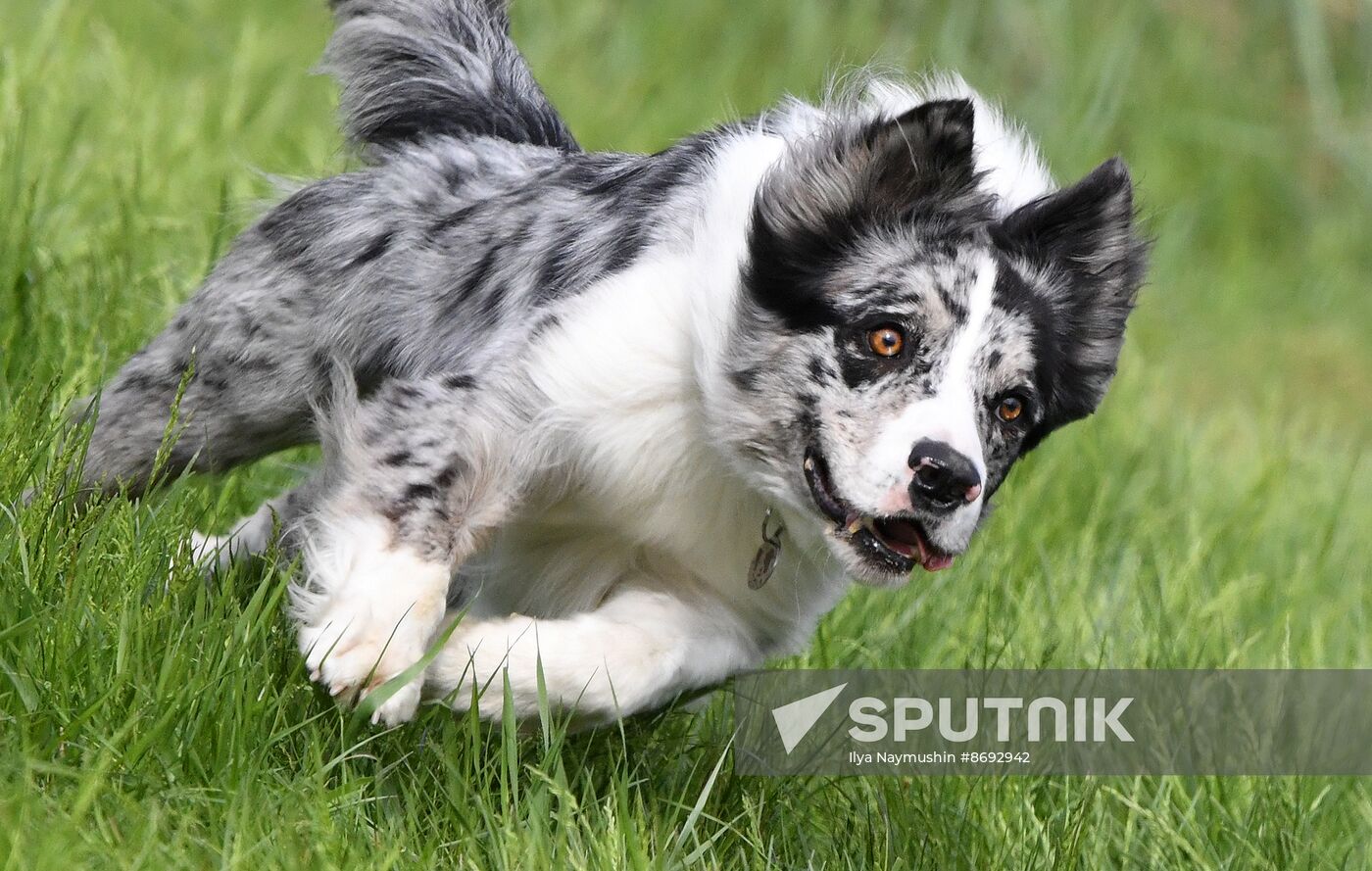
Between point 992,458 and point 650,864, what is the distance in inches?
40.5

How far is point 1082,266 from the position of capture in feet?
11.6

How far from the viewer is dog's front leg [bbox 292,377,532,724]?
9.91 feet

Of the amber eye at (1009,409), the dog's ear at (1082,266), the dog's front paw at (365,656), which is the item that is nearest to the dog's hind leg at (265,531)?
the dog's front paw at (365,656)

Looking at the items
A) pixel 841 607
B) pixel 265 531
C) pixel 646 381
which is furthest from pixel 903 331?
pixel 265 531

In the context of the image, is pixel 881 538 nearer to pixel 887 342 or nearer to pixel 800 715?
pixel 887 342

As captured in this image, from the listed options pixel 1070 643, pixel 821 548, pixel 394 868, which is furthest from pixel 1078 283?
pixel 394 868

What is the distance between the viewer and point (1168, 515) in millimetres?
5910

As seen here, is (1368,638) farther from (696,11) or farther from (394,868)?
(696,11)

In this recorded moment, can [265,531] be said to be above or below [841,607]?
below

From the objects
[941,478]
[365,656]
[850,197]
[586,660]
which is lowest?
[365,656]

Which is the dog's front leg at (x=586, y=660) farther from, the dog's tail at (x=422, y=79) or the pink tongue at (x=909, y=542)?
the dog's tail at (x=422, y=79)

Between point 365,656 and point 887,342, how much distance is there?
3.62 ft

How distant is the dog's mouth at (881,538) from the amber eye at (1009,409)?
1.00 ft

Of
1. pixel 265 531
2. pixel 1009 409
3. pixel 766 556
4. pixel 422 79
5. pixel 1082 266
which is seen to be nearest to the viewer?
pixel 1009 409
